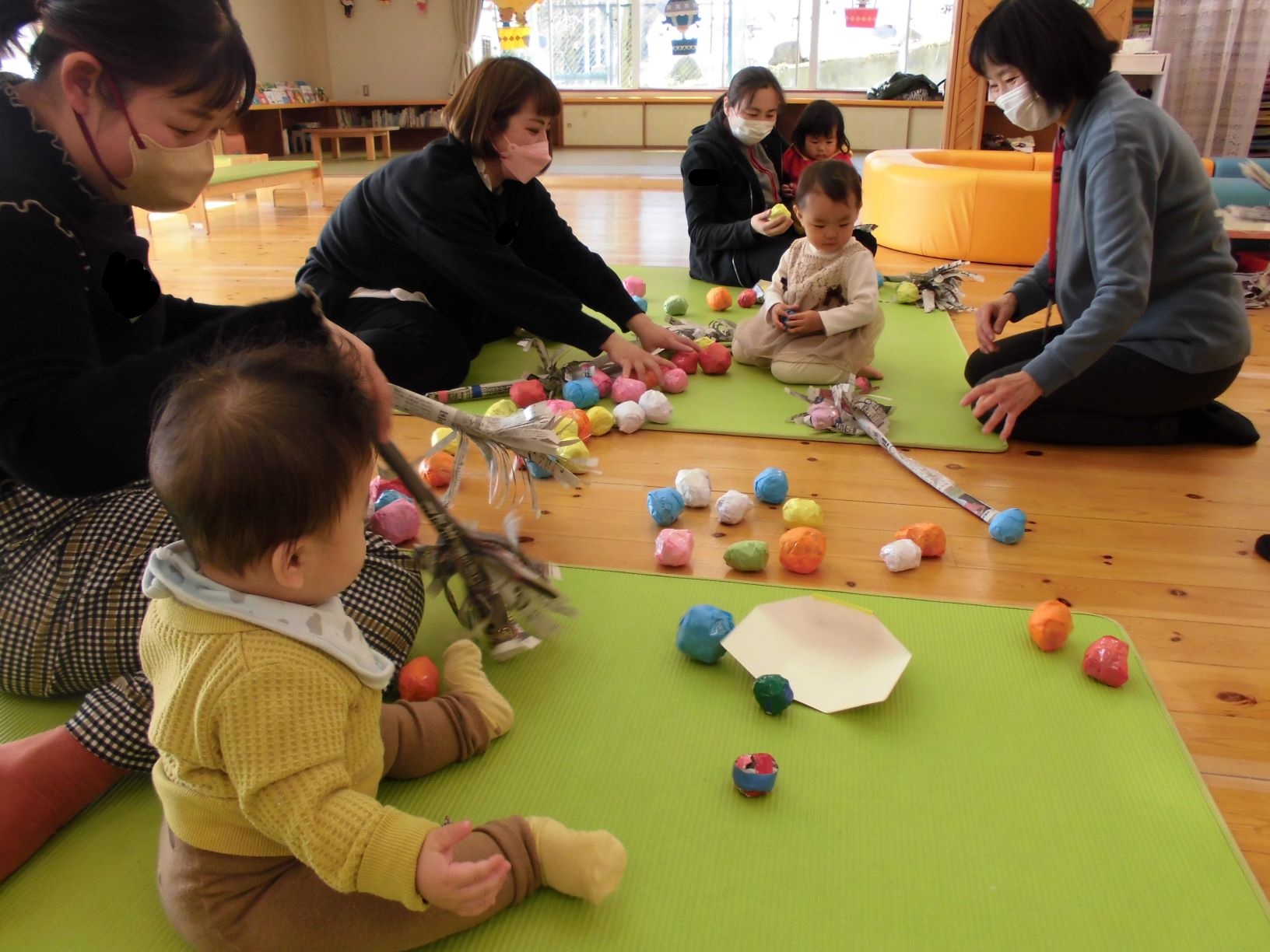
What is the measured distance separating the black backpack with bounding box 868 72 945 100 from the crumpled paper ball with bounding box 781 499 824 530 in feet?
25.5

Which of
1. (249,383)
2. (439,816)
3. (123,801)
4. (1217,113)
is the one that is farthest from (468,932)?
(1217,113)

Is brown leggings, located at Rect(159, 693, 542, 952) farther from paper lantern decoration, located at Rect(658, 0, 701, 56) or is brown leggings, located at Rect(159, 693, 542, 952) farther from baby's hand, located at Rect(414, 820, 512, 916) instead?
paper lantern decoration, located at Rect(658, 0, 701, 56)

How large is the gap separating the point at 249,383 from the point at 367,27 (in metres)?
10.1

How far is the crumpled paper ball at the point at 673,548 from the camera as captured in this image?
59.3 inches

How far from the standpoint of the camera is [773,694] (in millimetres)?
1153

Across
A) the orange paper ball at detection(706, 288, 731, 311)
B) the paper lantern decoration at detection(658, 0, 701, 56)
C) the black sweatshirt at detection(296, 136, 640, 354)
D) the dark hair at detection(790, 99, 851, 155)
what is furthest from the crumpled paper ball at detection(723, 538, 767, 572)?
the paper lantern decoration at detection(658, 0, 701, 56)

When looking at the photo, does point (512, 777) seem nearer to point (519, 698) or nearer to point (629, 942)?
point (519, 698)

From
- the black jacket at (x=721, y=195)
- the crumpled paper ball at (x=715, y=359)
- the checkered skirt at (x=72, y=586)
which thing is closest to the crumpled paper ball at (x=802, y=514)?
the crumpled paper ball at (x=715, y=359)

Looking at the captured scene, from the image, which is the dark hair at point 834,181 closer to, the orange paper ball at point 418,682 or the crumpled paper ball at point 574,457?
the crumpled paper ball at point 574,457

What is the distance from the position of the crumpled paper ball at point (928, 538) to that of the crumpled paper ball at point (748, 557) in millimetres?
259

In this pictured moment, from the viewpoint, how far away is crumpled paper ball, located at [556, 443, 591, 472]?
1.63 metres

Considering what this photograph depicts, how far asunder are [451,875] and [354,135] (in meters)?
9.26

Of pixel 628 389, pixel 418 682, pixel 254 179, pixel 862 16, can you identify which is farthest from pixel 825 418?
pixel 862 16

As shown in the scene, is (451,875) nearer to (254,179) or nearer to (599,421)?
(599,421)
